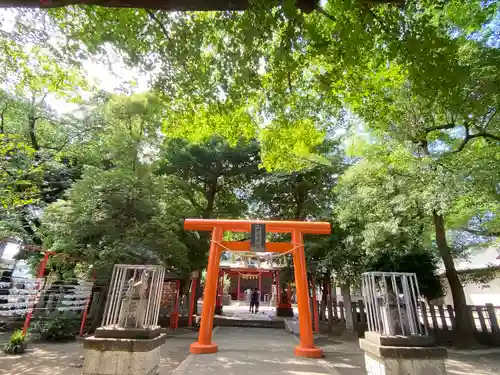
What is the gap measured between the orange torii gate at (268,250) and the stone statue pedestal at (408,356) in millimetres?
3260

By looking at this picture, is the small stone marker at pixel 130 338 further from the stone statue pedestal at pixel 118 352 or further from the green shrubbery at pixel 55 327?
the green shrubbery at pixel 55 327

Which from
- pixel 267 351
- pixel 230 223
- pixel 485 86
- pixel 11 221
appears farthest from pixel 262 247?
pixel 11 221

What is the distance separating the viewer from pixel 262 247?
314 inches

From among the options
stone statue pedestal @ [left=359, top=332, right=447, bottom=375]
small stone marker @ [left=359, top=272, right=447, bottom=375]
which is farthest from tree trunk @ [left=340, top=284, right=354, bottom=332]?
stone statue pedestal @ [left=359, top=332, right=447, bottom=375]

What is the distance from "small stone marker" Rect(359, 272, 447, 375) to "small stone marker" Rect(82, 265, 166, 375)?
3.70 meters

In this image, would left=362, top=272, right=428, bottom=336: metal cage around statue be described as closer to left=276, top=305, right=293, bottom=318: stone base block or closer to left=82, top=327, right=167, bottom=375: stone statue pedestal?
left=82, top=327, right=167, bottom=375: stone statue pedestal

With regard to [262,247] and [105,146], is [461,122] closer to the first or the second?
[262,247]

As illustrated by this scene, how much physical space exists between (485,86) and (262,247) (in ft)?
20.7

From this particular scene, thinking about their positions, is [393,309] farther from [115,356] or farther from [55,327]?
[55,327]

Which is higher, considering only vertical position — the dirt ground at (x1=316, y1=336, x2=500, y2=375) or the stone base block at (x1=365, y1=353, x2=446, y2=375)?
the stone base block at (x1=365, y1=353, x2=446, y2=375)

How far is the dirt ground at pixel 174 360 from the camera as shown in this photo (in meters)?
6.83

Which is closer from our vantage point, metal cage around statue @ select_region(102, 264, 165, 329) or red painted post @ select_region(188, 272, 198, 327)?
metal cage around statue @ select_region(102, 264, 165, 329)

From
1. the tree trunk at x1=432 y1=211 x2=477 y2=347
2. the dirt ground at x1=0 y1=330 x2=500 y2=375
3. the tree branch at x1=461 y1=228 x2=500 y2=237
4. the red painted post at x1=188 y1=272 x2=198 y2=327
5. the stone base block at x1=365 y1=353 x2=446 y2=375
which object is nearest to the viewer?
the stone base block at x1=365 y1=353 x2=446 y2=375

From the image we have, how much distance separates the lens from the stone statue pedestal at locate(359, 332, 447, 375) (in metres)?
4.48
